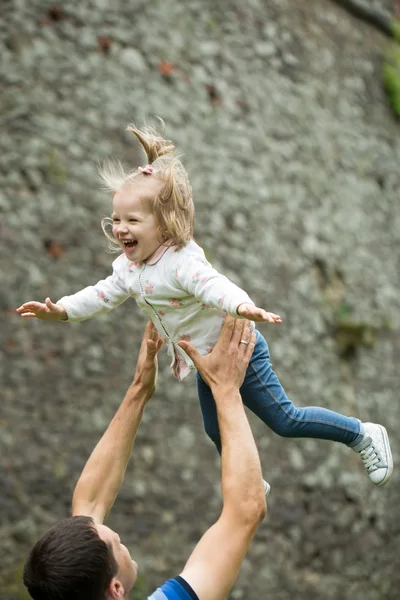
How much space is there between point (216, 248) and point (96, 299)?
4.55m

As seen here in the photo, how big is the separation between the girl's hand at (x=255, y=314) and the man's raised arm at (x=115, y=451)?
806 millimetres

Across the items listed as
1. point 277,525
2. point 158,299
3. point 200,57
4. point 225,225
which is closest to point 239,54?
point 200,57

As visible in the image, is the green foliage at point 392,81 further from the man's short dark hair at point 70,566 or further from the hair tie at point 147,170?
the man's short dark hair at point 70,566

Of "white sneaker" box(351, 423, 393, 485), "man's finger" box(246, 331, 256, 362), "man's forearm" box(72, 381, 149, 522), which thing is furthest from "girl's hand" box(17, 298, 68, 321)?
"white sneaker" box(351, 423, 393, 485)

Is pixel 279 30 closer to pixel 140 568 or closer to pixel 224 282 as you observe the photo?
pixel 140 568

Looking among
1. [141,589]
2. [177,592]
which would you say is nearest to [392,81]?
[141,589]

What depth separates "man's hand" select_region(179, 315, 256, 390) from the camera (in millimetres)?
2822

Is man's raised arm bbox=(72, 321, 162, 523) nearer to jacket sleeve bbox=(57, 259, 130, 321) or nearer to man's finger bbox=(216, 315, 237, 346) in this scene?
jacket sleeve bbox=(57, 259, 130, 321)

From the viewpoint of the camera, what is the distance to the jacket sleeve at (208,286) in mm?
2541

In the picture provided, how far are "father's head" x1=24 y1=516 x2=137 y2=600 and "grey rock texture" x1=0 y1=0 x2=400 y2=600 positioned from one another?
3.47 meters

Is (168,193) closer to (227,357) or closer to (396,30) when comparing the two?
(227,357)

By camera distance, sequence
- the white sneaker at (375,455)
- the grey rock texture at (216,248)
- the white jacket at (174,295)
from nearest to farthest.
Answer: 1. the white jacket at (174,295)
2. the white sneaker at (375,455)
3. the grey rock texture at (216,248)

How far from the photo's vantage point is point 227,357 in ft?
9.26

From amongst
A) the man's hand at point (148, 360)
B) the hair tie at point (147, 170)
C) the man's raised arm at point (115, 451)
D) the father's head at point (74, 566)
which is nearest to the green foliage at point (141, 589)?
the man's raised arm at point (115, 451)
